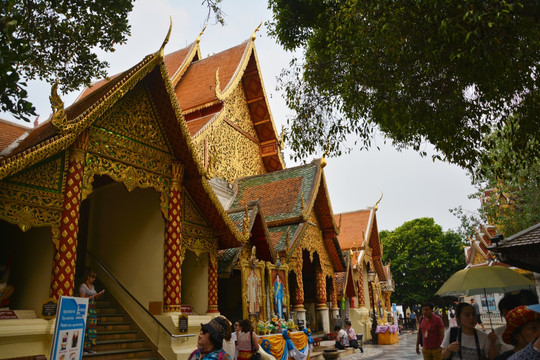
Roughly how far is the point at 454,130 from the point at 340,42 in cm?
201

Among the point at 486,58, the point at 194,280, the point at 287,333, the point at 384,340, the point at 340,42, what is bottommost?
the point at 384,340

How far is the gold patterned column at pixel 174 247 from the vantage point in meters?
6.64

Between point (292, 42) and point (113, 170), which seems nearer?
point (113, 170)

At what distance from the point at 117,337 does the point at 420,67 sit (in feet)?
19.5

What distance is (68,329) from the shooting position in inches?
140

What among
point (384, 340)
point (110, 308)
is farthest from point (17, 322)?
point (384, 340)

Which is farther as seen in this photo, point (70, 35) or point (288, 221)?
point (288, 221)

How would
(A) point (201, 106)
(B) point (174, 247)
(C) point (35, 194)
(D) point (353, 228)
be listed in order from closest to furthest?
(C) point (35, 194) → (B) point (174, 247) → (A) point (201, 106) → (D) point (353, 228)

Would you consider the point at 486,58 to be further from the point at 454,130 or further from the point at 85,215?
the point at 85,215

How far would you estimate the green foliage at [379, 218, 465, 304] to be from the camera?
35.9m

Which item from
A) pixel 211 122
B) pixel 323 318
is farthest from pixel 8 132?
pixel 323 318

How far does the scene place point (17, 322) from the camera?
456 cm

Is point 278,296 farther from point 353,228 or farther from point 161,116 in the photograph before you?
point 353,228

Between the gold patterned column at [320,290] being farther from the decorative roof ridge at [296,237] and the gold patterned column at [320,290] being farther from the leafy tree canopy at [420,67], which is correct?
the leafy tree canopy at [420,67]
